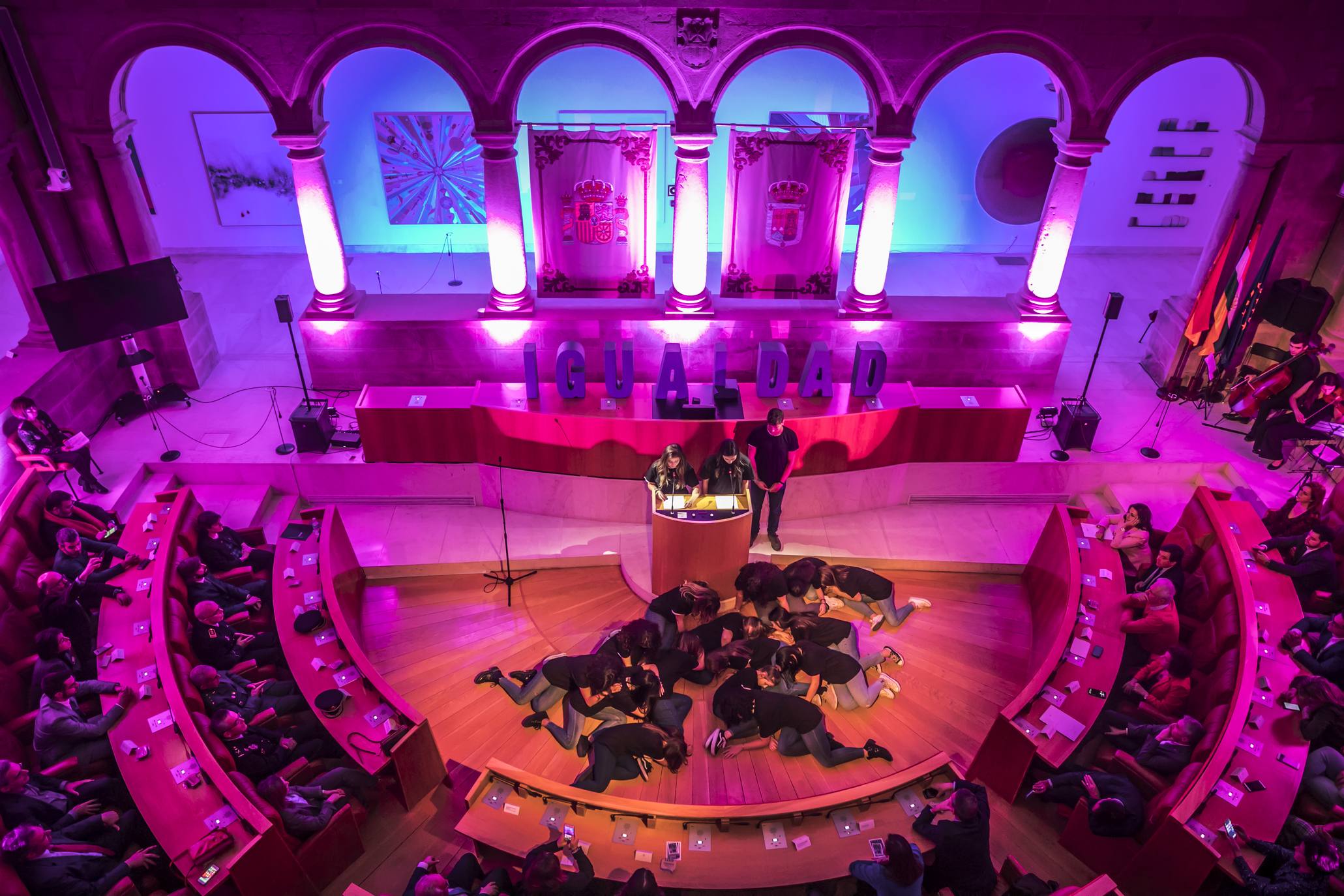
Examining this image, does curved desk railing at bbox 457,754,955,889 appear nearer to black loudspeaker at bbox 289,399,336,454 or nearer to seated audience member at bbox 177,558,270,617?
seated audience member at bbox 177,558,270,617

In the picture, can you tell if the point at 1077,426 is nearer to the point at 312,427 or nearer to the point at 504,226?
the point at 504,226

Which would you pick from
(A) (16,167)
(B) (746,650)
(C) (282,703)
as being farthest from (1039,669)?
(A) (16,167)

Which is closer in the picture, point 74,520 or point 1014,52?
point 74,520

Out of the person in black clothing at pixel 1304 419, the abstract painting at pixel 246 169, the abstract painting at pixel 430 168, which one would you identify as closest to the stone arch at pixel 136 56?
the abstract painting at pixel 430 168

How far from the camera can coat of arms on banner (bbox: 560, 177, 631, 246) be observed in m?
11.3

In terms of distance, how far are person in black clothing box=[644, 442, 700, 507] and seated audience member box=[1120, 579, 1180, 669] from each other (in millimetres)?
4220

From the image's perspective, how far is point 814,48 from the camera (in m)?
10.8

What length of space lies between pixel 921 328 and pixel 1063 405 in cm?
203

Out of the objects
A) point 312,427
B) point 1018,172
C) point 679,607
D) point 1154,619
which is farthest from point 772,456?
point 1018,172

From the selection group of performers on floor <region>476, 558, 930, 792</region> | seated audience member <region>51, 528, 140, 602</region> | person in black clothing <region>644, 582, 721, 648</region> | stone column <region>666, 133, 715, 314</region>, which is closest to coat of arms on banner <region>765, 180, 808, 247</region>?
stone column <region>666, 133, 715, 314</region>

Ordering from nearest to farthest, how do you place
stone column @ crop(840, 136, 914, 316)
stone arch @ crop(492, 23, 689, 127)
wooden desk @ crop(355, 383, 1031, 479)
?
stone arch @ crop(492, 23, 689, 127) < wooden desk @ crop(355, 383, 1031, 479) < stone column @ crop(840, 136, 914, 316)

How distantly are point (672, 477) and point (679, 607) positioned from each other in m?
1.35

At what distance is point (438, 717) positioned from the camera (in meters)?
8.80

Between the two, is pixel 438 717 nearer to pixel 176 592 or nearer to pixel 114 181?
pixel 176 592
